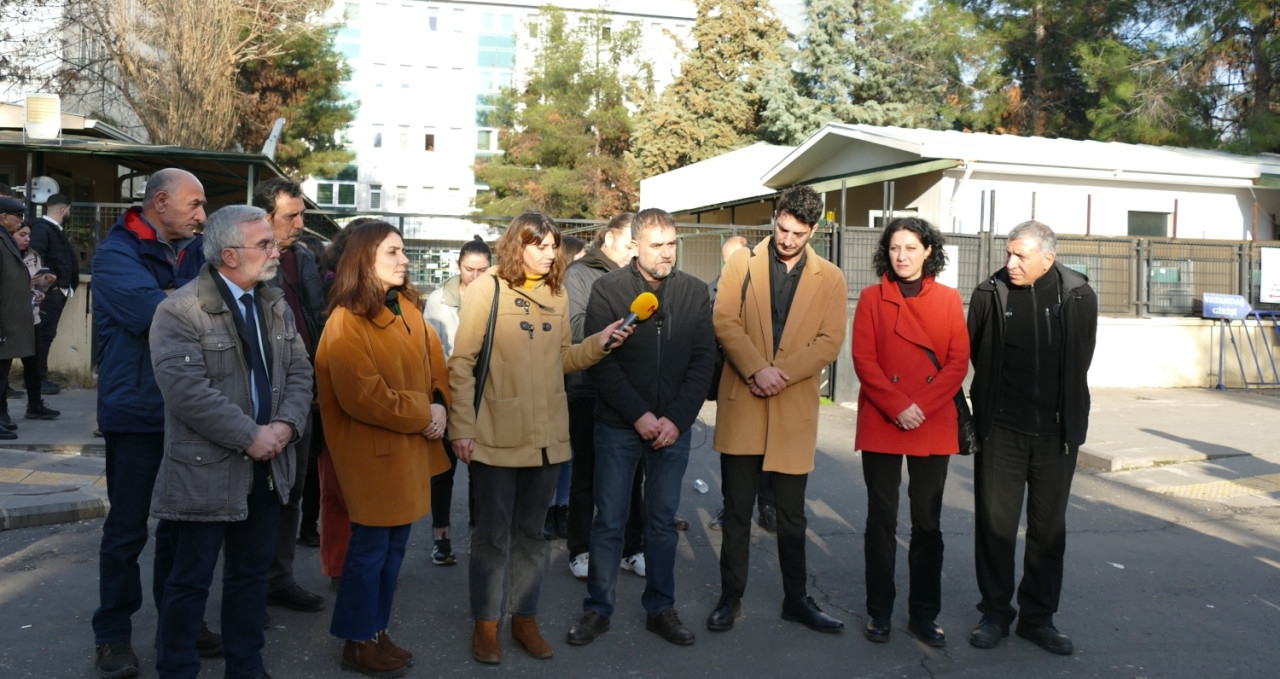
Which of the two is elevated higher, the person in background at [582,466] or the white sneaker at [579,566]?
the person in background at [582,466]

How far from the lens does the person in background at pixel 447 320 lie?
6207 millimetres

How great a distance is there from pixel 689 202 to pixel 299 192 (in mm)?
24375

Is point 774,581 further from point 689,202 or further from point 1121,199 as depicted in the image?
point 689,202

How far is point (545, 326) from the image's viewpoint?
484cm

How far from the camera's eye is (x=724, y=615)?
520 cm

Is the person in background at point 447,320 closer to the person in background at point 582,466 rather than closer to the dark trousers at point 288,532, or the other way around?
the person in background at point 582,466

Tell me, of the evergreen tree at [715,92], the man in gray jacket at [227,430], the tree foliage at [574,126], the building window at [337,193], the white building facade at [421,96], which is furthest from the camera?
the white building facade at [421,96]

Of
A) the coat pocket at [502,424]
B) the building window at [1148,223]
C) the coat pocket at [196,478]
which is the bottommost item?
the coat pocket at [196,478]

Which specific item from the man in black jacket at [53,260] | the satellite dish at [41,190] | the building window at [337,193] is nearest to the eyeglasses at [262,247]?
the man in black jacket at [53,260]

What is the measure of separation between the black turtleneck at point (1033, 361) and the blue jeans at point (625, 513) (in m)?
1.62

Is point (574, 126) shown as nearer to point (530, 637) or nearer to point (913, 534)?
point (913, 534)

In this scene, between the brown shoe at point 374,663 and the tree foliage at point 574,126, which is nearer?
the brown shoe at point 374,663

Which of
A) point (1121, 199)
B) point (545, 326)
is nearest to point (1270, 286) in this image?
point (1121, 199)

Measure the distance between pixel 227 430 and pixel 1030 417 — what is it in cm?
362
